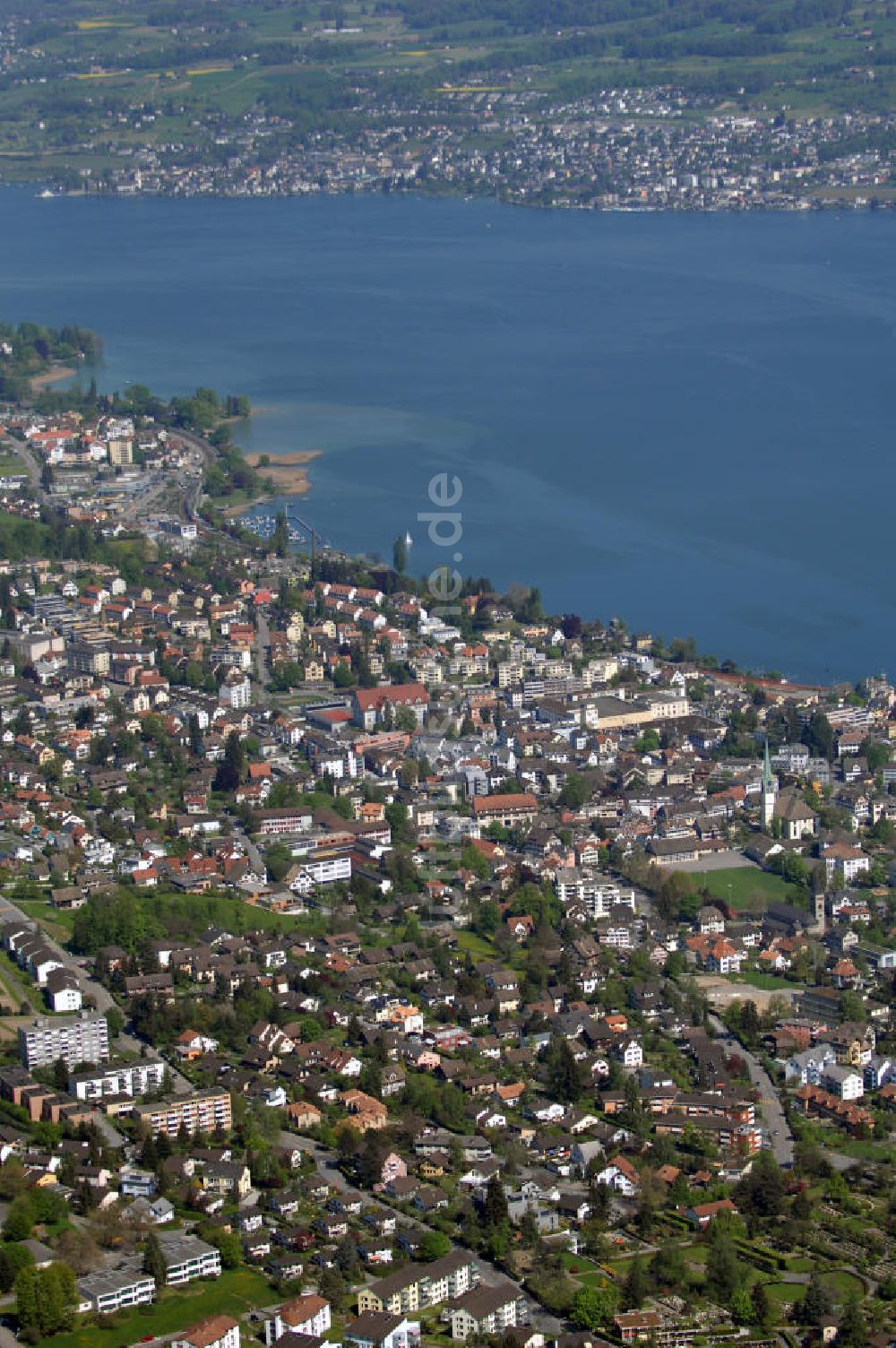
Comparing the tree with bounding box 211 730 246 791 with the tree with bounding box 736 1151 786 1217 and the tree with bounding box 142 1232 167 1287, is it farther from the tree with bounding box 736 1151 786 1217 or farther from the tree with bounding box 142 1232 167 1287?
the tree with bounding box 142 1232 167 1287

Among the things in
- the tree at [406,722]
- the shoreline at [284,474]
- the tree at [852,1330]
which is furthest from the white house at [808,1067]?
the shoreline at [284,474]

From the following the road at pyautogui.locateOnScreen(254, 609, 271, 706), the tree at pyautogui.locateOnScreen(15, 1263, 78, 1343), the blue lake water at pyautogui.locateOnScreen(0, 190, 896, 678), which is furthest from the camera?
the blue lake water at pyautogui.locateOnScreen(0, 190, 896, 678)

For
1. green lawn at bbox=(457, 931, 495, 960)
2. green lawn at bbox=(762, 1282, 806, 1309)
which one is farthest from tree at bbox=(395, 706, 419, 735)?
green lawn at bbox=(762, 1282, 806, 1309)

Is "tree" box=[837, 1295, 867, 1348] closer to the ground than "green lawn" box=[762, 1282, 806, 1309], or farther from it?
farther from it

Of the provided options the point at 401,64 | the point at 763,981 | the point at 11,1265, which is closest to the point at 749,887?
the point at 763,981

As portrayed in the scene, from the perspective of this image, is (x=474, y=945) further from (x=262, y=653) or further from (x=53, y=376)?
(x=53, y=376)

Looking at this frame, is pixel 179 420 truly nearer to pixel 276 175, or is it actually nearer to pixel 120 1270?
pixel 120 1270

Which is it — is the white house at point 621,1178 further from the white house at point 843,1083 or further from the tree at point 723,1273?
the white house at point 843,1083
